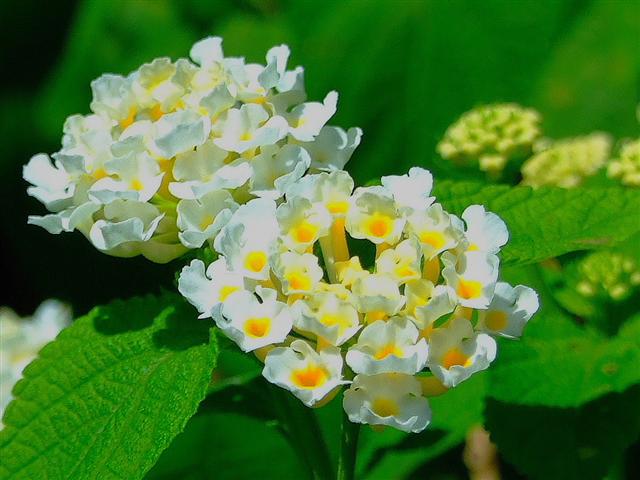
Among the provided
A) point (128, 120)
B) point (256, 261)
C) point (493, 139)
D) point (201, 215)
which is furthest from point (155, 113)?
point (493, 139)

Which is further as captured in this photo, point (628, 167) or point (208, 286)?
point (628, 167)

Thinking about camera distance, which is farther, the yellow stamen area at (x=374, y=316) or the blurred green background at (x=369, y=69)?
the blurred green background at (x=369, y=69)

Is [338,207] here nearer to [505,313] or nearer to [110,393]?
[505,313]

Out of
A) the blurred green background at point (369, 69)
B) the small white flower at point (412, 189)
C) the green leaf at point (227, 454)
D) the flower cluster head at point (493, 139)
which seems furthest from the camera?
the blurred green background at point (369, 69)

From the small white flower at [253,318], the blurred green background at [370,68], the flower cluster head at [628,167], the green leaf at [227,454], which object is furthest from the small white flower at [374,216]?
the blurred green background at [370,68]

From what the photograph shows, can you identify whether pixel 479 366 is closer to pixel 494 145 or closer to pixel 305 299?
pixel 305 299

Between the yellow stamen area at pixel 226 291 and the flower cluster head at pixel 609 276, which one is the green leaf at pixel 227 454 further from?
the yellow stamen area at pixel 226 291

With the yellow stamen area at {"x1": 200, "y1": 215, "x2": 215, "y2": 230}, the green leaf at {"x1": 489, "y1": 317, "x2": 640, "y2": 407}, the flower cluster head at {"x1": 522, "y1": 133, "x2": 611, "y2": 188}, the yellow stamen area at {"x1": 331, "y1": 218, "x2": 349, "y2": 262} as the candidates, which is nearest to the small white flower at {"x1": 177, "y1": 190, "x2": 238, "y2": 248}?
the yellow stamen area at {"x1": 200, "y1": 215, "x2": 215, "y2": 230}

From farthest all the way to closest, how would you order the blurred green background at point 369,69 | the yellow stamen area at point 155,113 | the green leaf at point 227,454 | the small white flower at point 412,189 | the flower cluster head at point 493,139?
the blurred green background at point 369,69 < the green leaf at point 227,454 < the flower cluster head at point 493,139 < the yellow stamen area at point 155,113 < the small white flower at point 412,189
